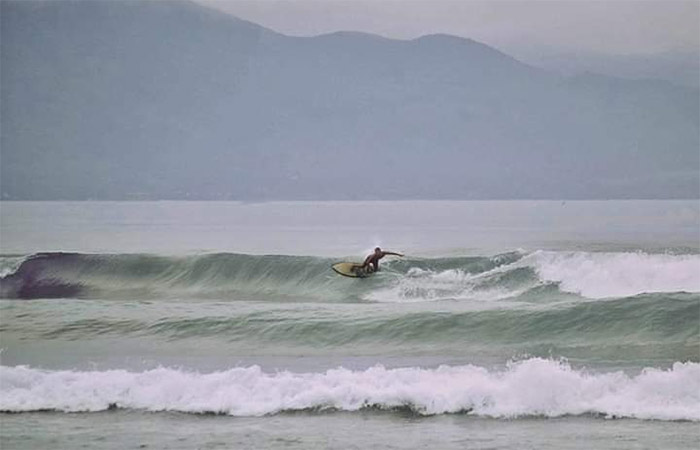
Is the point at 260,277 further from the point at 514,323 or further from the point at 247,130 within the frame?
the point at 514,323

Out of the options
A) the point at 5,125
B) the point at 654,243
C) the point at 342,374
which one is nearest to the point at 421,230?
the point at 342,374

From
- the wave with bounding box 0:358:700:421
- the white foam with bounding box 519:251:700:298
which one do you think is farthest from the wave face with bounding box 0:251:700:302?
the wave with bounding box 0:358:700:421

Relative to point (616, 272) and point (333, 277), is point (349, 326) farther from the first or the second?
point (616, 272)

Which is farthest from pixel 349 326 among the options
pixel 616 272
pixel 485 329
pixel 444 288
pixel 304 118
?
pixel 616 272

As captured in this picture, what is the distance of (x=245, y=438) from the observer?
3.65 metres

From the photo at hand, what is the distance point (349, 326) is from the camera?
13.9 feet

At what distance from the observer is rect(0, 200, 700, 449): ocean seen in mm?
3750

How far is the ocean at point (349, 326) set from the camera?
12.3 feet

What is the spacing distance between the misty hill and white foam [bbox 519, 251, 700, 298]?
27cm

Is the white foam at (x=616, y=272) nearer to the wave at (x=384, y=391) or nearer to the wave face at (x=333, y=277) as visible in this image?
the wave face at (x=333, y=277)

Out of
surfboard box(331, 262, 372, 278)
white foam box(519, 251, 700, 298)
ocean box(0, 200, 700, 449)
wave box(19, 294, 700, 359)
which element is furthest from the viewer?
surfboard box(331, 262, 372, 278)

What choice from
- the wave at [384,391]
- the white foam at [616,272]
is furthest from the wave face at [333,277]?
the wave at [384,391]

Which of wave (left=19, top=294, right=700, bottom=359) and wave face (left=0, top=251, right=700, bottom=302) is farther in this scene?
wave face (left=0, top=251, right=700, bottom=302)

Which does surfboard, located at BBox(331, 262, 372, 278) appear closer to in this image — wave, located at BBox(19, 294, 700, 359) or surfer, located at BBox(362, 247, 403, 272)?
surfer, located at BBox(362, 247, 403, 272)
